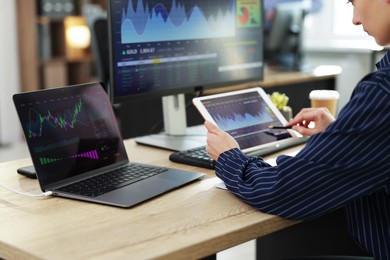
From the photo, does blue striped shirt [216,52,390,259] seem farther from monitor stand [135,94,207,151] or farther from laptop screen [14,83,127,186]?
monitor stand [135,94,207,151]

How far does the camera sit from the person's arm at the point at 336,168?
43.2 inches

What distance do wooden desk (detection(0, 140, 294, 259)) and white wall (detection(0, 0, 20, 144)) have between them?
3.76 meters

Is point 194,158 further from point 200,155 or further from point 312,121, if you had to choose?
point 312,121

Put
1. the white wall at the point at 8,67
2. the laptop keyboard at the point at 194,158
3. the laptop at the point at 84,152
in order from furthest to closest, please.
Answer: the white wall at the point at 8,67
the laptop keyboard at the point at 194,158
the laptop at the point at 84,152

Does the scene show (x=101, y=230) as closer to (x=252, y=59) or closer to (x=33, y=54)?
(x=252, y=59)

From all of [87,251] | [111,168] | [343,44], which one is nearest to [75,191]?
[111,168]

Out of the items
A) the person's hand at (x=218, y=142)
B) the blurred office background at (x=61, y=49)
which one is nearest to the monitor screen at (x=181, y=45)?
the person's hand at (x=218, y=142)

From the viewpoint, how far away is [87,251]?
1.00m

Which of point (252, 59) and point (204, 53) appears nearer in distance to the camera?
point (204, 53)

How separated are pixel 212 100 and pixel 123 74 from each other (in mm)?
262

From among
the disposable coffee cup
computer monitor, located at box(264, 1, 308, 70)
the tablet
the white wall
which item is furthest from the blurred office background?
the tablet

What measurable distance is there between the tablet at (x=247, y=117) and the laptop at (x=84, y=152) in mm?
198

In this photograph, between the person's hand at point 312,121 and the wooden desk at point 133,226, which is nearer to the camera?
the wooden desk at point 133,226

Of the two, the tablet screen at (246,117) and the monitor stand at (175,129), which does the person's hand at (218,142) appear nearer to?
the tablet screen at (246,117)
